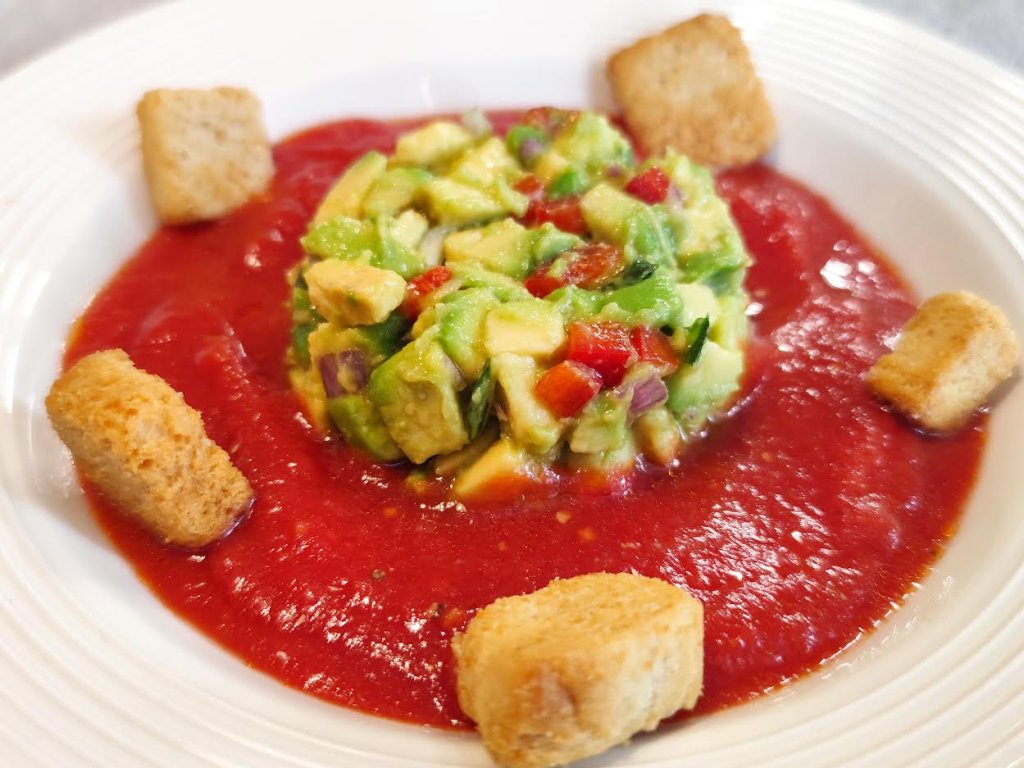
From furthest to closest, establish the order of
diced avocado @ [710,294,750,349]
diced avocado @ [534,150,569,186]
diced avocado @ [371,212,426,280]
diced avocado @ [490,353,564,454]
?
diced avocado @ [534,150,569,186]
diced avocado @ [710,294,750,349]
diced avocado @ [371,212,426,280]
diced avocado @ [490,353,564,454]

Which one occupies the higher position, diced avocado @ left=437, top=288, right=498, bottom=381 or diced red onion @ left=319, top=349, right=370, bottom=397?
diced avocado @ left=437, top=288, right=498, bottom=381

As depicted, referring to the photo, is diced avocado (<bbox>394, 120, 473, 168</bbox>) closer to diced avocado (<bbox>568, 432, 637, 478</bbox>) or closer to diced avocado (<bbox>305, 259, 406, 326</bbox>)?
diced avocado (<bbox>305, 259, 406, 326</bbox>)

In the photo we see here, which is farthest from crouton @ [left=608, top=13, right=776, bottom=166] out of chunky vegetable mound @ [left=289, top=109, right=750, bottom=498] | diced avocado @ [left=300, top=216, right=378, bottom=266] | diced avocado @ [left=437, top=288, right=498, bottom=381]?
diced avocado @ [left=437, top=288, right=498, bottom=381]

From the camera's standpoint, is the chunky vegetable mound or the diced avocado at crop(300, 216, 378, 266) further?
the diced avocado at crop(300, 216, 378, 266)

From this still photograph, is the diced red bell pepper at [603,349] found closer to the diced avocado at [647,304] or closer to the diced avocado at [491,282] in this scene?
the diced avocado at [647,304]

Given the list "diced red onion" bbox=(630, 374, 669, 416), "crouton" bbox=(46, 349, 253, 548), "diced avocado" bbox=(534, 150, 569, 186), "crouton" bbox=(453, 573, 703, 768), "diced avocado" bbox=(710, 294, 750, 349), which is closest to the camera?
"crouton" bbox=(453, 573, 703, 768)

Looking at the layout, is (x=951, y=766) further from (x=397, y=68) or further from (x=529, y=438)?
(x=397, y=68)
